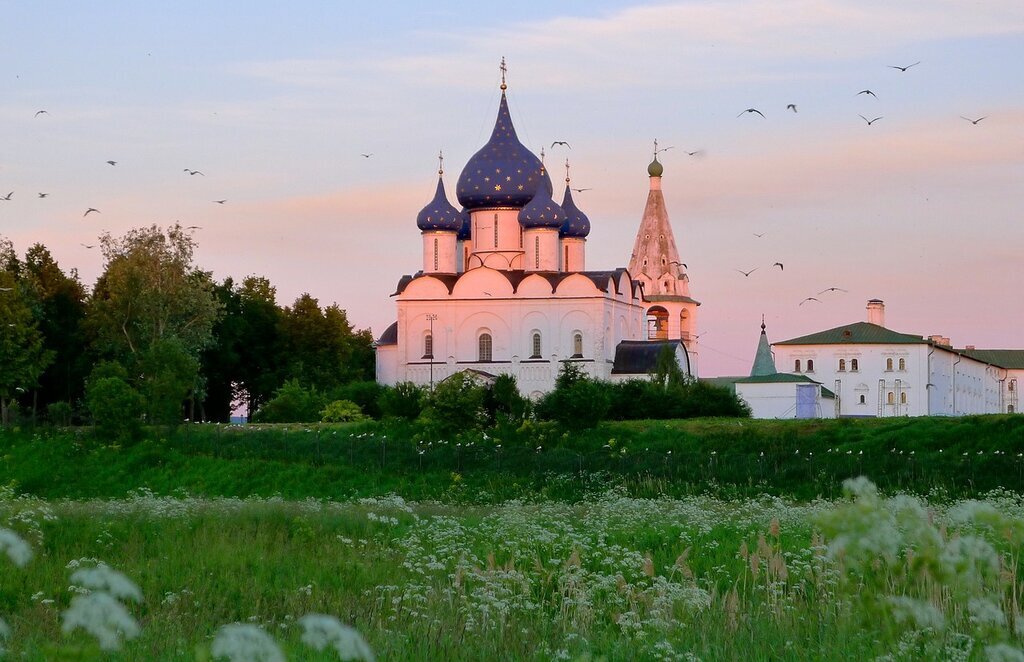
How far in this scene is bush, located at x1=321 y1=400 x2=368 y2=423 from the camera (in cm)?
4394

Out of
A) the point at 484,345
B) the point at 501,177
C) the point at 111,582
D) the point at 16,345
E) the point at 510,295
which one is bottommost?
the point at 111,582

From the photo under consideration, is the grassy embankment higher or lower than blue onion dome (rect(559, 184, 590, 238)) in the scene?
lower

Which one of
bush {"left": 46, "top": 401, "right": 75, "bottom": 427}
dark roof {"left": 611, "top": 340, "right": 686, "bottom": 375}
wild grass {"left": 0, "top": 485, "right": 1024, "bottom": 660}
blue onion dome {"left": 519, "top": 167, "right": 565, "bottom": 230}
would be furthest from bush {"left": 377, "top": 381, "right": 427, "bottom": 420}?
wild grass {"left": 0, "top": 485, "right": 1024, "bottom": 660}

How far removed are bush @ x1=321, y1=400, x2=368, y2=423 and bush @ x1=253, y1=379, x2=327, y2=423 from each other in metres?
1.52

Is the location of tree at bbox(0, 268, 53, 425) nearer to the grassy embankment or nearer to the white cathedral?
the grassy embankment

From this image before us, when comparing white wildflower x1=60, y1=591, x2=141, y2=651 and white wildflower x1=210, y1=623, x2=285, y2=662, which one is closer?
white wildflower x1=210, y1=623, x2=285, y2=662

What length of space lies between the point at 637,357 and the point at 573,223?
6.87 metres

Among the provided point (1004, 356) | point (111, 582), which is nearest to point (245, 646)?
point (111, 582)

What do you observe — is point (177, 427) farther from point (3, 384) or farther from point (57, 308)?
point (57, 308)

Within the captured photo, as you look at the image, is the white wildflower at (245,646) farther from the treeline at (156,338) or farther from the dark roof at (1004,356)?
the dark roof at (1004,356)

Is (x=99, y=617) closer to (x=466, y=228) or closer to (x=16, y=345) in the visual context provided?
(x=16, y=345)

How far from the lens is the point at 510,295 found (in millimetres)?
58656

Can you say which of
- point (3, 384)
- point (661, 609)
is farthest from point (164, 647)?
A: point (3, 384)

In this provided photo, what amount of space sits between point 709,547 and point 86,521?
662 cm
